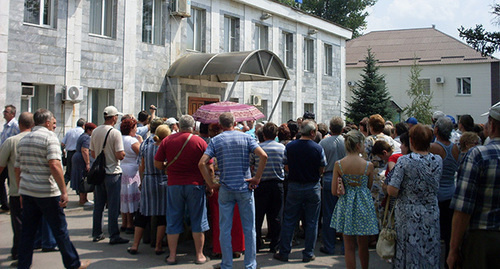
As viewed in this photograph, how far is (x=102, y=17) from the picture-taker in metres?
14.3

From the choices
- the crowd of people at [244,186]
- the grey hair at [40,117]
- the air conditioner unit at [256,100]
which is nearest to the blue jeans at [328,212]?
the crowd of people at [244,186]

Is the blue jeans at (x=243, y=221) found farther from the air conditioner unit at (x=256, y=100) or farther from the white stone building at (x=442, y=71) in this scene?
the white stone building at (x=442, y=71)

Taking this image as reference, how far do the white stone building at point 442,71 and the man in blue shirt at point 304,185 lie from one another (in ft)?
102

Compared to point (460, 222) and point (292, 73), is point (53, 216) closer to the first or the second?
point (460, 222)

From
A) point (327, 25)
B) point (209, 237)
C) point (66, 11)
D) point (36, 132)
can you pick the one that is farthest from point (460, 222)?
point (327, 25)

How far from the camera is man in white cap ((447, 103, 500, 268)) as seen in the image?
3316mm

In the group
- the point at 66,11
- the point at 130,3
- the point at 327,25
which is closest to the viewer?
the point at 66,11

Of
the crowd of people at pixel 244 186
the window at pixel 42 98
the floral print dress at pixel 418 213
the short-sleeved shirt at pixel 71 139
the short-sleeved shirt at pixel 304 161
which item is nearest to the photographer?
the floral print dress at pixel 418 213

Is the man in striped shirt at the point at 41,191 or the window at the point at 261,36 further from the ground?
the window at the point at 261,36

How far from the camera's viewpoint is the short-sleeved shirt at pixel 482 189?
132 inches

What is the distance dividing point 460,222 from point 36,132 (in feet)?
16.0

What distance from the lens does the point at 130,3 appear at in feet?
48.7

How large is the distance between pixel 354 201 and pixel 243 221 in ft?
4.72

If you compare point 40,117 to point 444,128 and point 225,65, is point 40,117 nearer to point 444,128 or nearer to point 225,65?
point 444,128
